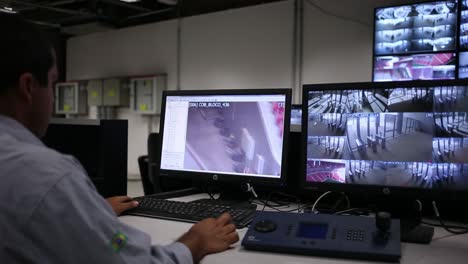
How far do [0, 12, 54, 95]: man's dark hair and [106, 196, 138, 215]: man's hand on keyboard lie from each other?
2.41ft

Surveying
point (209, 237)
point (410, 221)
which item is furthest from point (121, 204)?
point (410, 221)

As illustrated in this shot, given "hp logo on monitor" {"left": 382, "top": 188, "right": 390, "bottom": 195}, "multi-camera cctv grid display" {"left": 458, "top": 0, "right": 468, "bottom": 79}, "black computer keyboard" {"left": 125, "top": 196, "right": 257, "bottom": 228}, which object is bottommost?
"black computer keyboard" {"left": 125, "top": 196, "right": 257, "bottom": 228}

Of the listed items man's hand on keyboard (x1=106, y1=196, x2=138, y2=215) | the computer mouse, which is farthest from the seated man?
man's hand on keyboard (x1=106, y1=196, x2=138, y2=215)

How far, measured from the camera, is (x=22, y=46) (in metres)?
0.77

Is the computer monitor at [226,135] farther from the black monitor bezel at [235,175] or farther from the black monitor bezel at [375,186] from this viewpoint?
the black monitor bezel at [375,186]

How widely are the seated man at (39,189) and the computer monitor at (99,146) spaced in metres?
0.91

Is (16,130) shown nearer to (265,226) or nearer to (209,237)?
(209,237)

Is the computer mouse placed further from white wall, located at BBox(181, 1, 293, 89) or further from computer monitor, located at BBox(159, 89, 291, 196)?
white wall, located at BBox(181, 1, 293, 89)

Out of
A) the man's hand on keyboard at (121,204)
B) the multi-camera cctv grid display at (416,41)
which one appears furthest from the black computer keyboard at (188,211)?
the multi-camera cctv grid display at (416,41)

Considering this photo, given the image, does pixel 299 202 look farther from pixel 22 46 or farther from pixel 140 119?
pixel 140 119

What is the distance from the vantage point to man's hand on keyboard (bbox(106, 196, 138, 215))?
145 centimetres

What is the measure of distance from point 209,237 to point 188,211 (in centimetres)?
38

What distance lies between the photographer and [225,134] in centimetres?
159

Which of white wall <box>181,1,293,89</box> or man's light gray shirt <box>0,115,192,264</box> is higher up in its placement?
white wall <box>181,1,293,89</box>
